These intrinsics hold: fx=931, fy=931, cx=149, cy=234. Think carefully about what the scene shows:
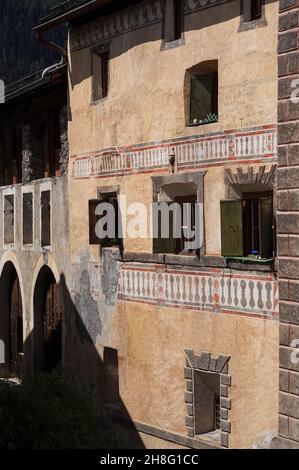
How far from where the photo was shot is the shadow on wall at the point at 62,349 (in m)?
20.8

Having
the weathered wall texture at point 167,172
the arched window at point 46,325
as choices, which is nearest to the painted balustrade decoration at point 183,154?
the weathered wall texture at point 167,172

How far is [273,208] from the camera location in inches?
647

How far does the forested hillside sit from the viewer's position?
82.1 metres

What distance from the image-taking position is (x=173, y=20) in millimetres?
18844

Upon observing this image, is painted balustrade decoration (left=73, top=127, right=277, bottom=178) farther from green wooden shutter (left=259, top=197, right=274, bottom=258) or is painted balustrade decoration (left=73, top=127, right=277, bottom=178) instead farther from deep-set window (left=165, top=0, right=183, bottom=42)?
deep-set window (left=165, top=0, right=183, bottom=42)

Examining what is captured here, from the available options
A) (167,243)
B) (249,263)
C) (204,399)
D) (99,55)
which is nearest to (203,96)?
(167,243)

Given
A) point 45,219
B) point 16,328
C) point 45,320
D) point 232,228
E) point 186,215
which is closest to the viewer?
point 232,228

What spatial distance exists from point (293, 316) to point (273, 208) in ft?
6.59

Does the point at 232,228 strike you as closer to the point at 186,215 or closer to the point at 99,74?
the point at 186,215

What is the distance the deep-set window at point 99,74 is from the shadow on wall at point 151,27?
0.70 ft

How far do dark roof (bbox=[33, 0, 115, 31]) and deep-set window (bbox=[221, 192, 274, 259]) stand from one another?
598cm

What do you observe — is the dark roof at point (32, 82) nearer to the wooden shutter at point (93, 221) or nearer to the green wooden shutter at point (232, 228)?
the wooden shutter at point (93, 221)

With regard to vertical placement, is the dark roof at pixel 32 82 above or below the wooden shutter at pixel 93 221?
Answer: above

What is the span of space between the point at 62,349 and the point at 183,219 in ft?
20.3
